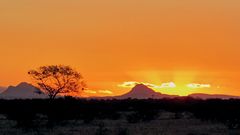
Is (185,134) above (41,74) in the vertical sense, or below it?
below

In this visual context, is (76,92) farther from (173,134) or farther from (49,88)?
(173,134)

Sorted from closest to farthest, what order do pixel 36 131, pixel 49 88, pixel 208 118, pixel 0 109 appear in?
pixel 36 131 < pixel 208 118 < pixel 0 109 < pixel 49 88

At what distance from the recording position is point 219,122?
55.1 m

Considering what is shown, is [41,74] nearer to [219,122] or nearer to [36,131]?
[219,122]

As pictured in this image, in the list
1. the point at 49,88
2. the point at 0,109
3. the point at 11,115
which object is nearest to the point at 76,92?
the point at 49,88

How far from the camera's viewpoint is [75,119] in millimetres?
61750

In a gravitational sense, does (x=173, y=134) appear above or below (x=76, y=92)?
below

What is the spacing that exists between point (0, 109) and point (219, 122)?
3681cm

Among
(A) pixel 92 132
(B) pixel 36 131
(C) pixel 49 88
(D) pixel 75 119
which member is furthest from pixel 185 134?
(C) pixel 49 88

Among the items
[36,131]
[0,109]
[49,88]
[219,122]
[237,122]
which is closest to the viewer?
[36,131]

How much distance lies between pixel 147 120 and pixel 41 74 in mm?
47478

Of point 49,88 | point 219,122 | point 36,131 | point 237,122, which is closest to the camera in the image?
point 36,131

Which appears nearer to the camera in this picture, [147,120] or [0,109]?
[147,120]

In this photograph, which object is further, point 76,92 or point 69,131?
point 76,92
